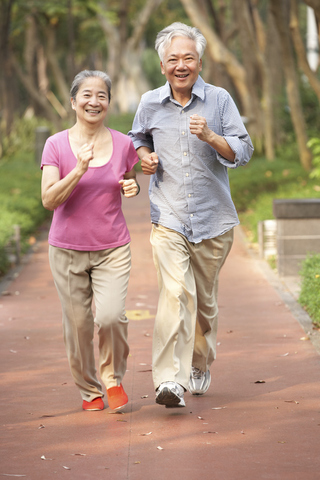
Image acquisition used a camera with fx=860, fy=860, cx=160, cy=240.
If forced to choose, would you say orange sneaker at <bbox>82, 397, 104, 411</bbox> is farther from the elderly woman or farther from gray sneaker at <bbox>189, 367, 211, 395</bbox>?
gray sneaker at <bbox>189, 367, 211, 395</bbox>

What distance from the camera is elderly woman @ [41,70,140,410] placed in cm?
473

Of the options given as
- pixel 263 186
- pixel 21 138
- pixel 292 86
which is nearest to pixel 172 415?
pixel 263 186

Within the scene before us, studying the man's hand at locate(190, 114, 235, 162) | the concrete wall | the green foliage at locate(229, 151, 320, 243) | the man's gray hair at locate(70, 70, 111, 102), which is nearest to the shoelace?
the man's hand at locate(190, 114, 235, 162)

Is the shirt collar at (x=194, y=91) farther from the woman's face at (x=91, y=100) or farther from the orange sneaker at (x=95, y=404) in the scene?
the orange sneaker at (x=95, y=404)

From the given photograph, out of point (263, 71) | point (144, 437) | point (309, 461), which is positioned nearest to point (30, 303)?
point (144, 437)

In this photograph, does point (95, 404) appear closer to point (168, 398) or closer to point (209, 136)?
point (168, 398)

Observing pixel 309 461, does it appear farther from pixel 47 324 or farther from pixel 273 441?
pixel 47 324

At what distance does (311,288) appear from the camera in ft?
25.1

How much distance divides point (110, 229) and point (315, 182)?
35.7 ft

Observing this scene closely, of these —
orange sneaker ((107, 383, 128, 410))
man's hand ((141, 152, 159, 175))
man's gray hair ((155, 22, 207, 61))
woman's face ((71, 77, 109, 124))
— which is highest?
man's gray hair ((155, 22, 207, 61))

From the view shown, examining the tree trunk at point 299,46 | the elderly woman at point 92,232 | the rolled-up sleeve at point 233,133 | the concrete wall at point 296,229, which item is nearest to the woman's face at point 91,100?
the elderly woman at point 92,232

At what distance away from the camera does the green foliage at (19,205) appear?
36.0 ft

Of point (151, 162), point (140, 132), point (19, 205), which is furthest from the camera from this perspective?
point (19, 205)

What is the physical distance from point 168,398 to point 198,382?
25.9 inches
